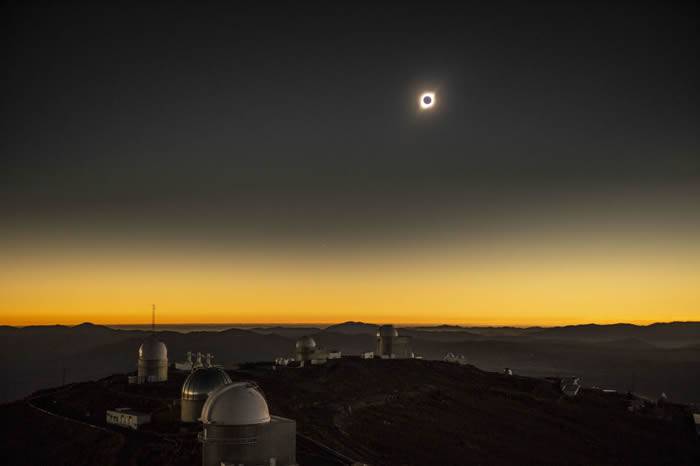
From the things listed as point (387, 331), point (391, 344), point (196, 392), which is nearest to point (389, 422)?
point (196, 392)

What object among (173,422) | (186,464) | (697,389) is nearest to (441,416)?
(173,422)

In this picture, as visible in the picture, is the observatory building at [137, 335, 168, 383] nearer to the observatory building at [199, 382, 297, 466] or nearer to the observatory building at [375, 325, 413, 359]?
the observatory building at [199, 382, 297, 466]

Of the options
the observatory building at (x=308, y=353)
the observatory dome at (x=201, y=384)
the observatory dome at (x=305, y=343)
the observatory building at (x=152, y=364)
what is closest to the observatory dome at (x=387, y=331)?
the observatory building at (x=308, y=353)

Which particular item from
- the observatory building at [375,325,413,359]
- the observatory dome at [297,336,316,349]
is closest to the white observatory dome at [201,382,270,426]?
the observatory dome at [297,336,316,349]

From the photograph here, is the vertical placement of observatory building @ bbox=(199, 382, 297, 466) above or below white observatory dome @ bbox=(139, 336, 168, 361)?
below

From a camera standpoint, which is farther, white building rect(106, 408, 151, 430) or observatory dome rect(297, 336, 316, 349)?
observatory dome rect(297, 336, 316, 349)

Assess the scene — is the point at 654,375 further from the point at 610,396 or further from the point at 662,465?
the point at 662,465
